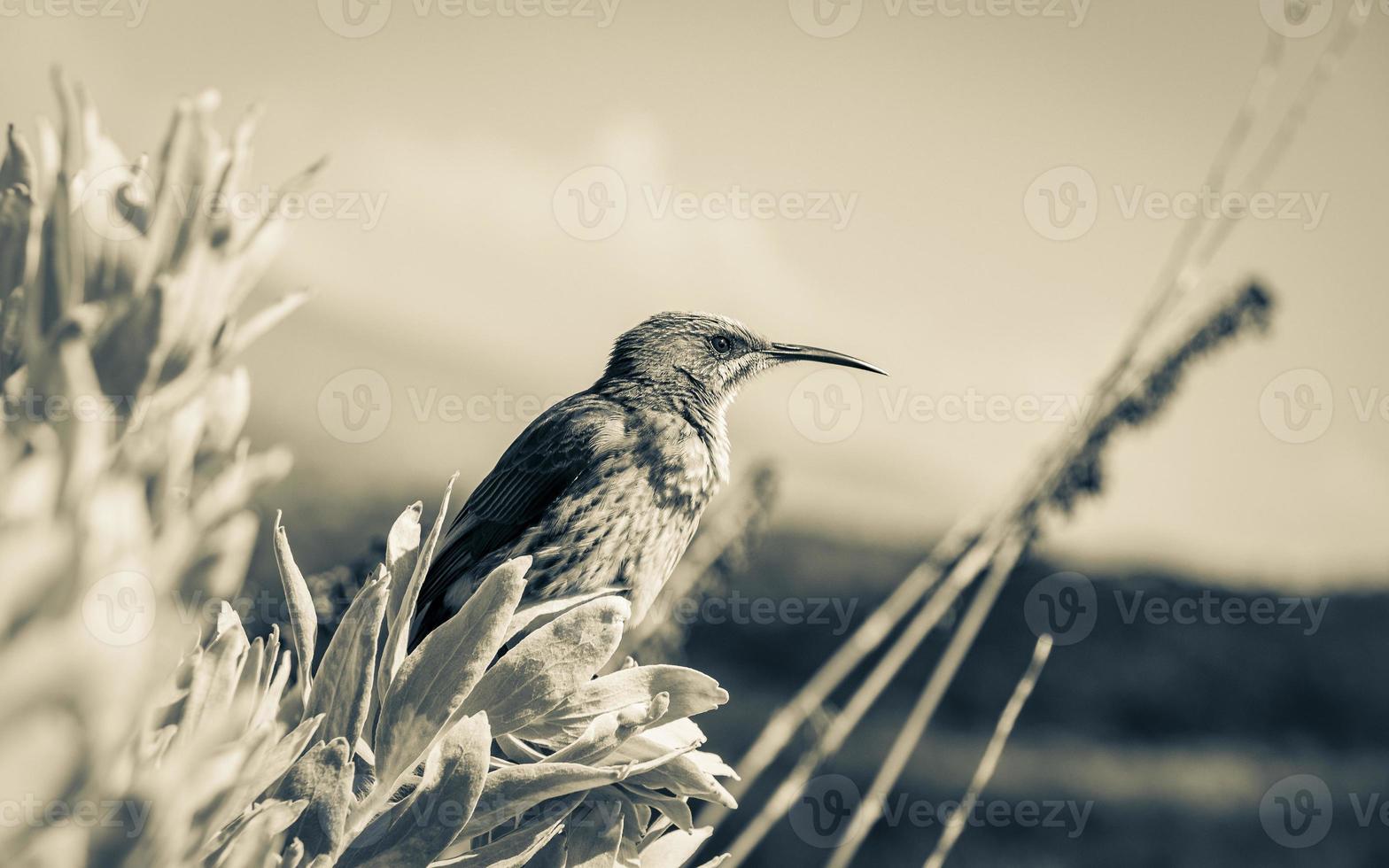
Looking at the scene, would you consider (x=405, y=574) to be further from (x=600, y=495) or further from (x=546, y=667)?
(x=600, y=495)

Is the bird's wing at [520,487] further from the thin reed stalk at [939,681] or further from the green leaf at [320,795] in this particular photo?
the green leaf at [320,795]

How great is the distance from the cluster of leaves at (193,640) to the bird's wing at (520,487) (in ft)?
3.78

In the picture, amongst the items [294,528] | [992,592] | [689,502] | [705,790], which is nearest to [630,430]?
[689,502]

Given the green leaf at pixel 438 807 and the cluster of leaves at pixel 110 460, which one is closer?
the cluster of leaves at pixel 110 460

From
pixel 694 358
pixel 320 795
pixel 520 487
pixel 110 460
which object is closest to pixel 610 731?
pixel 320 795

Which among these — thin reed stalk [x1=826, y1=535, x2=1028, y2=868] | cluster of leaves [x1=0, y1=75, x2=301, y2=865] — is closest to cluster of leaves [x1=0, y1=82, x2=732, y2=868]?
cluster of leaves [x1=0, y1=75, x2=301, y2=865]

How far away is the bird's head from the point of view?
2534 millimetres

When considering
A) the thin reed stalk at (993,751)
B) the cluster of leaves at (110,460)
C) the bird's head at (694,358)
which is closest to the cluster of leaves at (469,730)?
the cluster of leaves at (110,460)

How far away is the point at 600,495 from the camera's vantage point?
2061 millimetres

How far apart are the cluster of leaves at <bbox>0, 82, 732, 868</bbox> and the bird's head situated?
157 cm

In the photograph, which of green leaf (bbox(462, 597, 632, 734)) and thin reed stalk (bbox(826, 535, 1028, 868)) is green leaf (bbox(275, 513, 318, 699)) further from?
thin reed stalk (bbox(826, 535, 1028, 868))

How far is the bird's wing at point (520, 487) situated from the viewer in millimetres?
2131

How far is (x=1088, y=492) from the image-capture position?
198 cm

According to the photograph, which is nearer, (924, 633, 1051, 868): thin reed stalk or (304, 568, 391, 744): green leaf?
(304, 568, 391, 744): green leaf
